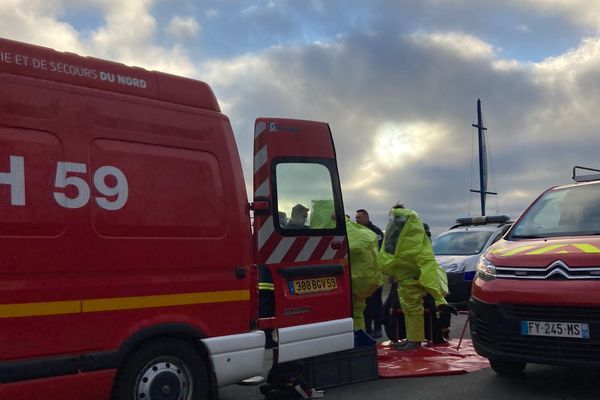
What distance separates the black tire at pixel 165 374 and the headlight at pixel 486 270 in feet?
8.18

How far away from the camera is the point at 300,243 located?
543cm

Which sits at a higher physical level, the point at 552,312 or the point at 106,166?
the point at 106,166

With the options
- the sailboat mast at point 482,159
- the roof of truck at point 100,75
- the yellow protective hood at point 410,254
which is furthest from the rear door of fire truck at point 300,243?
the sailboat mast at point 482,159

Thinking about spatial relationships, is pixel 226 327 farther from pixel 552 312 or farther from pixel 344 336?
pixel 552 312

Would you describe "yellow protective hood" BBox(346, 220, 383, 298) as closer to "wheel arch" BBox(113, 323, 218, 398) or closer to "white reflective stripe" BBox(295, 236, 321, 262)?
"white reflective stripe" BBox(295, 236, 321, 262)

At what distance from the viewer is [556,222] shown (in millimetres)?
5785

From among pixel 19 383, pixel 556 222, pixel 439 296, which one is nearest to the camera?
pixel 19 383

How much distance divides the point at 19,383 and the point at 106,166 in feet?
4.50

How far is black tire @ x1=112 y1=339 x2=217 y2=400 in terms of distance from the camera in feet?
13.3

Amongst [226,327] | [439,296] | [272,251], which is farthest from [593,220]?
[226,327]

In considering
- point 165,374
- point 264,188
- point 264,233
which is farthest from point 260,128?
point 165,374

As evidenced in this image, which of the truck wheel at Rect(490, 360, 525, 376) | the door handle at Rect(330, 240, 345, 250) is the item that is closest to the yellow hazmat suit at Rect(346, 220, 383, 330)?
the door handle at Rect(330, 240, 345, 250)

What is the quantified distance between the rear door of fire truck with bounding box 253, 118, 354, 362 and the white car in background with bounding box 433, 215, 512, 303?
5.86 meters

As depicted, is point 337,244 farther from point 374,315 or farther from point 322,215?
point 374,315
